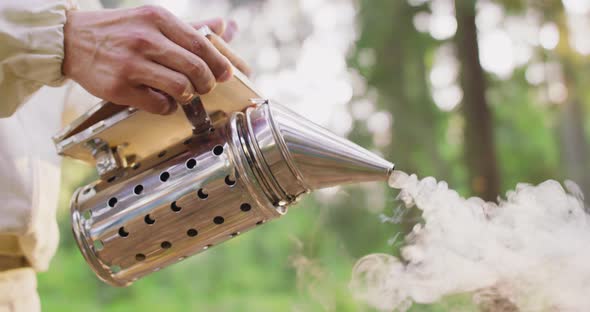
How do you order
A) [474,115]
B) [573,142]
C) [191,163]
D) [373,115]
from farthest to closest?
[573,142], [373,115], [474,115], [191,163]

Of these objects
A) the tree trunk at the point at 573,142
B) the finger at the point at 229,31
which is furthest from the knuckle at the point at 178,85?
the tree trunk at the point at 573,142

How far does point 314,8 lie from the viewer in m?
3.87

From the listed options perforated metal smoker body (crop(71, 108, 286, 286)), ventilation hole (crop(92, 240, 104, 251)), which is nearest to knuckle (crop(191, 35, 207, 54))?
perforated metal smoker body (crop(71, 108, 286, 286))

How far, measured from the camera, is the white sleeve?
2.40 feet

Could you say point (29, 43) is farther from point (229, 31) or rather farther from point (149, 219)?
point (229, 31)

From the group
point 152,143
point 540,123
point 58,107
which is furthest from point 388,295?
point 540,123

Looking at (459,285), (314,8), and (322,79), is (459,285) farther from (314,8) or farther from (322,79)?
(314,8)

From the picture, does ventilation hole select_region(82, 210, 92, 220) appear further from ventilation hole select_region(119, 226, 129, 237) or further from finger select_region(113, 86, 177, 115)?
finger select_region(113, 86, 177, 115)

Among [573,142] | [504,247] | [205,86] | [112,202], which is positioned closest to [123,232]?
[112,202]

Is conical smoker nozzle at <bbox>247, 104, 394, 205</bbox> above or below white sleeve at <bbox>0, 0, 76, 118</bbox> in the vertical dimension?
below

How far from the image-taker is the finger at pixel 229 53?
82cm

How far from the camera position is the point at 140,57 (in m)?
0.73

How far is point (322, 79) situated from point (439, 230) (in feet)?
8.81

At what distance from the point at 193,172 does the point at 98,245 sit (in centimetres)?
20
